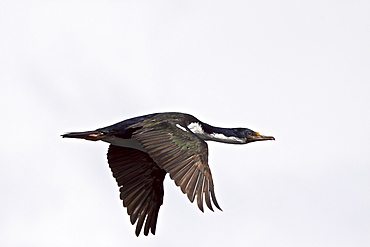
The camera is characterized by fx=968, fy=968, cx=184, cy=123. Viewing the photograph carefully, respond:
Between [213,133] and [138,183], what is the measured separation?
2206 mm

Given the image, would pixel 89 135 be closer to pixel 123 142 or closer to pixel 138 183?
pixel 123 142

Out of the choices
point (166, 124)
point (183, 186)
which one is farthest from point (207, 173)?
point (166, 124)

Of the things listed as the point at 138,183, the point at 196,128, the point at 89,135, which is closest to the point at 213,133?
the point at 196,128

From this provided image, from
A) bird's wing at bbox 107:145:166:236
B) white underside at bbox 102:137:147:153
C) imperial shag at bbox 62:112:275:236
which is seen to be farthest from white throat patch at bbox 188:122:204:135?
bird's wing at bbox 107:145:166:236

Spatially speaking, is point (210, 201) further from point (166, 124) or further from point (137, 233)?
point (137, 233)

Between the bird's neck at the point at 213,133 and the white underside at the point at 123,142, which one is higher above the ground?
the white underside at the point at 123,142

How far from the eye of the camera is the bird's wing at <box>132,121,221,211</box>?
18.1 m

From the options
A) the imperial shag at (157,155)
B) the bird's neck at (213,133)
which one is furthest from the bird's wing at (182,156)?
the bird's neck at (213,133)

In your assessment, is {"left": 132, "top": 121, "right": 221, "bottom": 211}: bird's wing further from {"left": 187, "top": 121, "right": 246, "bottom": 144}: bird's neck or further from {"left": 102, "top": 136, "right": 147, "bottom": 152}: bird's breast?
{"left": 187, "top": 121, "right": 246, "bottom": 144}: bird's neck

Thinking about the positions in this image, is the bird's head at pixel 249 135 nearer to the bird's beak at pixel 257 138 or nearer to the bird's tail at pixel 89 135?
the bird's beak at pixel 257 138

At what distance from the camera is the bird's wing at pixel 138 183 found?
22.5 metres

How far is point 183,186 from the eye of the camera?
18.1 meters

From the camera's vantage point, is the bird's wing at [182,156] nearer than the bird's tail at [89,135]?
Yes

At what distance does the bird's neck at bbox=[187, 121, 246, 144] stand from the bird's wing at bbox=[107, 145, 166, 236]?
1656mm
